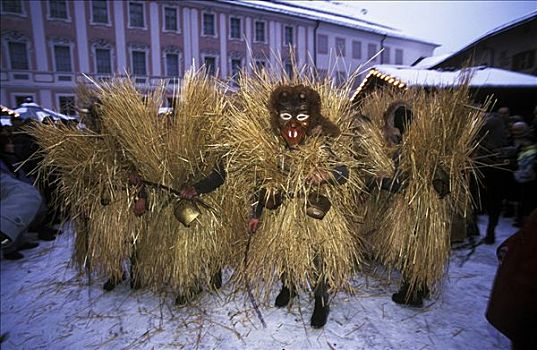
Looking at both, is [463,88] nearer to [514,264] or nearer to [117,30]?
[514,264]

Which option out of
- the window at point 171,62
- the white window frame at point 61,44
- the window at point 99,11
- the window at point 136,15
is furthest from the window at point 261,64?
the window at point 99,11

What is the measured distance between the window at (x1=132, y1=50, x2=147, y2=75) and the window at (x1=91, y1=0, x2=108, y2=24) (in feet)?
6.04

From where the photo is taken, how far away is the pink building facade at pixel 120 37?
1441cm

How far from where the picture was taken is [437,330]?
205 cm

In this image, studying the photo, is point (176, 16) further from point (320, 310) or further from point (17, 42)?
point (320, 310)

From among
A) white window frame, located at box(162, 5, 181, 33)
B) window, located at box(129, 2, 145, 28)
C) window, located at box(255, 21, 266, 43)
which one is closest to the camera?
window, located at box(129, 2, 145, 28)

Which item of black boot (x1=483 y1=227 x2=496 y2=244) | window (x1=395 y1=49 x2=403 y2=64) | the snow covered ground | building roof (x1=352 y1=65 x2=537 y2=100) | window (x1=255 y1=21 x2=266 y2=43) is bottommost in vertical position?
the snow covered ground

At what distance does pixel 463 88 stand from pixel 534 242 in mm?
1350

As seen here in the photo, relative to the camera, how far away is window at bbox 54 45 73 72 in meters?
15.0

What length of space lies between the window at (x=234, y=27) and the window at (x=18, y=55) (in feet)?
30.3

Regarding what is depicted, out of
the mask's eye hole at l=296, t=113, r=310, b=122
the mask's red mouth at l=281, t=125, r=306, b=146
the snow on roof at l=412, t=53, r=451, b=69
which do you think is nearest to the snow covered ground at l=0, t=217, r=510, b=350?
the mask's red mouth at l=281, t=125, r=306, b=146

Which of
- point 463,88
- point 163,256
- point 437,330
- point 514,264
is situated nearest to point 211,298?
point 163,256

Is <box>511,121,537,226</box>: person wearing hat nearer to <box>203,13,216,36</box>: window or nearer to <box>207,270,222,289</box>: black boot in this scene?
<box>207,270,222,289</box>: black boot

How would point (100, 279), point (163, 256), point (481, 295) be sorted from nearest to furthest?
point (163, 256) → point (481, 295) → point (100, 279)
